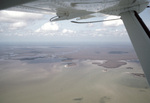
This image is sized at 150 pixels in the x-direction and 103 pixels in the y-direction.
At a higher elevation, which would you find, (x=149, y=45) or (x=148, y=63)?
(x=149, y=45)

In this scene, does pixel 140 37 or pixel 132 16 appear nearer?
pixel 140 37

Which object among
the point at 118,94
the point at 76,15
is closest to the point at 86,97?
the point at 118,94

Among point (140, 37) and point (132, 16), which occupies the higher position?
point (132, 16)

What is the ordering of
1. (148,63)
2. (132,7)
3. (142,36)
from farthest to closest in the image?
(132,7) → (142,36) → (148,63)

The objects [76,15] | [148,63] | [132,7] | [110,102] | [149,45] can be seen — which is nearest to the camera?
[148,63]

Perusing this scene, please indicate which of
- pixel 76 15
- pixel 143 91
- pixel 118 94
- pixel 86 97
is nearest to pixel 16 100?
pixel 86 97

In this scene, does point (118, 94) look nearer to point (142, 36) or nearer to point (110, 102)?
point (110, 102)

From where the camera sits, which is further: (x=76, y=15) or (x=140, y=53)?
(x=76, y=15)

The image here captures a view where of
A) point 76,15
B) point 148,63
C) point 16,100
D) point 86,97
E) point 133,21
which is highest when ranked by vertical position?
point 76,15
